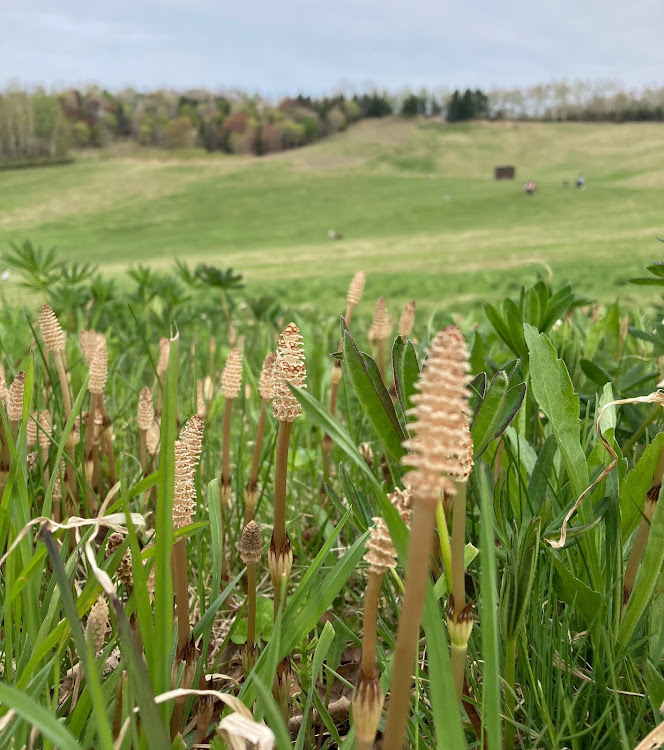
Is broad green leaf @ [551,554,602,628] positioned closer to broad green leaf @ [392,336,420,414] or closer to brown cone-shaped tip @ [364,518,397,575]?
broad green leaf @ [392,336,420,414]

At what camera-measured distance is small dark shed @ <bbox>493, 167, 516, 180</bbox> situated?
49.3m

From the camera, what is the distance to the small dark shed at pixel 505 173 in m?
49.3

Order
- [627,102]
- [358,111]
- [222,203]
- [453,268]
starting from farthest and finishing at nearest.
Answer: [358,111] < [627,102] < [222,203] < [453,268]

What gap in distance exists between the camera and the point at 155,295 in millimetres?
4586

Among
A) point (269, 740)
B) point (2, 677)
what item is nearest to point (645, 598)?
point (269, 740)

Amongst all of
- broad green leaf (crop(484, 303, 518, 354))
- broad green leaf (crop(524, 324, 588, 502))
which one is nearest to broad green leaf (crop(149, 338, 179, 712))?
broad green leaf (crop(524, 324, 588, 502))

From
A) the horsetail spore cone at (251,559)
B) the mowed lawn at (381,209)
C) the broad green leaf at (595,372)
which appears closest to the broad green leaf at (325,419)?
the horsetail spore cone at (251,559)

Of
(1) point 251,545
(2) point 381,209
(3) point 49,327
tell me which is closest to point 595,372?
(1) point 251,545

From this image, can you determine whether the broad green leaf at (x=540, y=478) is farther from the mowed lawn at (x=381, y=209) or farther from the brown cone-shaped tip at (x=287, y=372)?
the mowed lawn at (x=381, y=209)

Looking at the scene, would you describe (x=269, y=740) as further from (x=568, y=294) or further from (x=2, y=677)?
(x=568, y=294)

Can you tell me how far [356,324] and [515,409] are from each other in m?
5.84

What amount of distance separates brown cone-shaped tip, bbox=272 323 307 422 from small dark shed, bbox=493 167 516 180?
2049 inches

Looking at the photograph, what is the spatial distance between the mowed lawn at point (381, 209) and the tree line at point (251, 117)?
290 centimetres

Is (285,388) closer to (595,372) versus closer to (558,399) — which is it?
(558,399)
